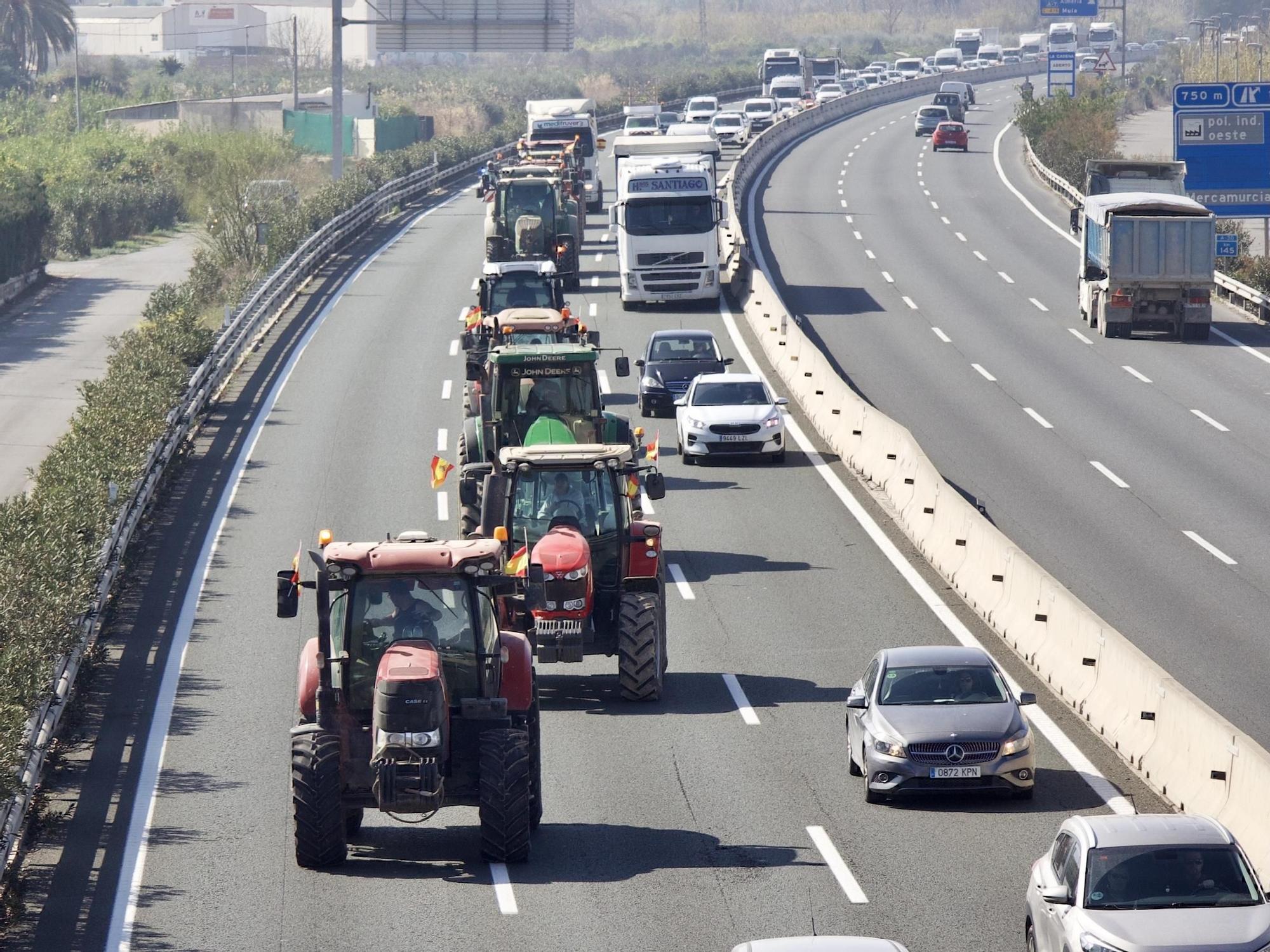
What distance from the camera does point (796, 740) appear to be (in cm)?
1933

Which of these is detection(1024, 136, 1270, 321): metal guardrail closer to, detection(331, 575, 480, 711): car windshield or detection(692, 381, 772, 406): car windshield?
detection(692, 381, 772, 406): car windshield

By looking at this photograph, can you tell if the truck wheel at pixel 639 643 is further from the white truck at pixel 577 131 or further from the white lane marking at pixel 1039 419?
the white truck at pixel 577 131

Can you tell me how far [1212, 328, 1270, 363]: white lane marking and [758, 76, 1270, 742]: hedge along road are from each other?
0.42ft

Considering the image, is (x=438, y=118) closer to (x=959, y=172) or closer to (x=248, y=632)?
(x=959, y=172)

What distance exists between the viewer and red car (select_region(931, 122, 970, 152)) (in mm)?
89625

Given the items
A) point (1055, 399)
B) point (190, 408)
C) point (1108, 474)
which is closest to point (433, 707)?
point (1108, 474)

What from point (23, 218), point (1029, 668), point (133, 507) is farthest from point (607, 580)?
point (23, 218)

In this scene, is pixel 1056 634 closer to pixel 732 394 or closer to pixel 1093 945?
pixel 1093 945

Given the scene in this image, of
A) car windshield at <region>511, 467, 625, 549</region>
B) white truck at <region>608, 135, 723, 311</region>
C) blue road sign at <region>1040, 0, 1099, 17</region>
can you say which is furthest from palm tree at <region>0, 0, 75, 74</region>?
car windshield at <region>511, 467, 625, 549</region>

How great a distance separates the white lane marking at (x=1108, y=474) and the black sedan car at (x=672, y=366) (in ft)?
25.9

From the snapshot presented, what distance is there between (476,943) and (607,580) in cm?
732

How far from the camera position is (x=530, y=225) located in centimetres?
5209

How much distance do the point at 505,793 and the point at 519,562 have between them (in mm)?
5072

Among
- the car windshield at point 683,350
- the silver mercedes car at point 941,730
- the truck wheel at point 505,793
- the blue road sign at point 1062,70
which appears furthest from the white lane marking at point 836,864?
the blue road sign at point 1062,70
